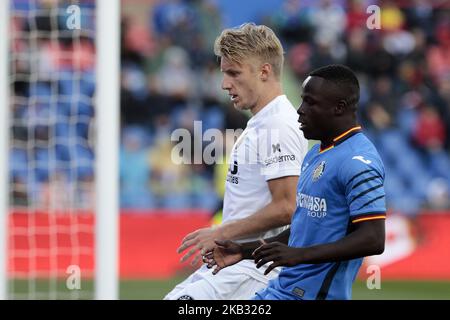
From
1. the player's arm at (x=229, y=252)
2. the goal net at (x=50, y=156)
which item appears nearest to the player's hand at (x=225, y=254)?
the player's arm at (x=229, y=252)

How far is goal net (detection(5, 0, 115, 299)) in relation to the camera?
437 inches

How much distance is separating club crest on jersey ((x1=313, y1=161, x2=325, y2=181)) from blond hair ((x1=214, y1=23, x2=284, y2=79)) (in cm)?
109

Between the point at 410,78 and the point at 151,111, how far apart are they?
488 cm

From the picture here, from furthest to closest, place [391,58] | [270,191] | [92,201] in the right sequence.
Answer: [391,58]
[92,201]
[270,191]

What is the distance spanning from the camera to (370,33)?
16547 millimetres

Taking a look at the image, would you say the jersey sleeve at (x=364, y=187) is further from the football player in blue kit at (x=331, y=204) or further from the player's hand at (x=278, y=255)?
the player's hand at (x=278, y=255)

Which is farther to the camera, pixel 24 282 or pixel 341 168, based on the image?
pixel 24 282

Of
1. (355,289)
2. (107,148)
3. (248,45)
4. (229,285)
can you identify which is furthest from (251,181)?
(355,289)

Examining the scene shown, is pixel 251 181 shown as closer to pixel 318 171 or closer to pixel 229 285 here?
pixel 229 285

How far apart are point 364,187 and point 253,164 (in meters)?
1.22

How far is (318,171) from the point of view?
4039 mm
